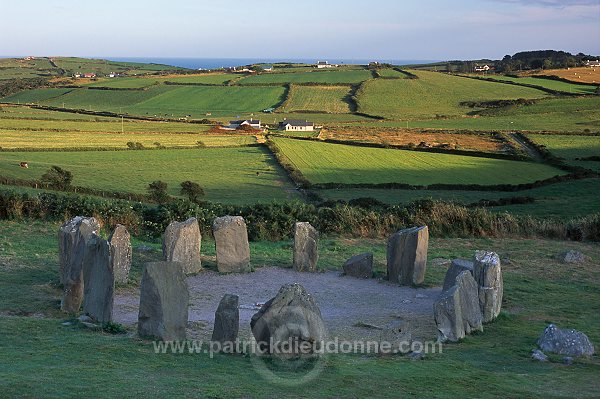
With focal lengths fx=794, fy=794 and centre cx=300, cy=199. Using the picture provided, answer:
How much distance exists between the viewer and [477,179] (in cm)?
5697

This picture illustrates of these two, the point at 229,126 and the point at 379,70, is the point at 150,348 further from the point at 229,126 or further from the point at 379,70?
the point at 379,70

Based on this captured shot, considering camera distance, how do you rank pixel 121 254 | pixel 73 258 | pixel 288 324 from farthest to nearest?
1. pixel 121 254
2. pixel 73 258
3. pixel 288 324

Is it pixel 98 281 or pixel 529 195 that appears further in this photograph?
pixel 529 195

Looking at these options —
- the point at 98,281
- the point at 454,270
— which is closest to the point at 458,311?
the point at 454,270

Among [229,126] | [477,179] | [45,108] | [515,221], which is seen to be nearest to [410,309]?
[515,221]

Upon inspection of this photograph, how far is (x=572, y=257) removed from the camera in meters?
22.8

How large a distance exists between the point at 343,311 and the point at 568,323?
4.69m

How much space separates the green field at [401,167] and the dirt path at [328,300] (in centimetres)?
3482

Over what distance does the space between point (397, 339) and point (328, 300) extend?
15.1ft

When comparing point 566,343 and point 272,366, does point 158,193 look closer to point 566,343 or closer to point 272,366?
point 272,366

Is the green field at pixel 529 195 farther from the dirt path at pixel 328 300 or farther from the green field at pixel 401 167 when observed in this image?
the dirt path at pixel 328 300

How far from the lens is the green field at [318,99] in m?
116

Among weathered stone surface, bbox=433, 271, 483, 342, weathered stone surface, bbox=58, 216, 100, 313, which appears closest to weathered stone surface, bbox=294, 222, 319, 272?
weathered stone surface, bbox=58, 216, 100, 313

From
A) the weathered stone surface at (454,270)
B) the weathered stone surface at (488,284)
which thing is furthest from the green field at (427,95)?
the weathered stone surface at (488,284)
